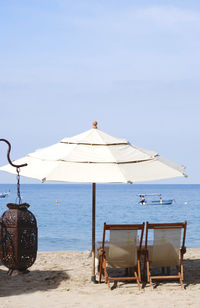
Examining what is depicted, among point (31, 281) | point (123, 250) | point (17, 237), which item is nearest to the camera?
point (17, 237)

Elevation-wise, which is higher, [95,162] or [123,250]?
[95,162]

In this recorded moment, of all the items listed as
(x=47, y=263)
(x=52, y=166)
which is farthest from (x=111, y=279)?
(x=47, y=263)

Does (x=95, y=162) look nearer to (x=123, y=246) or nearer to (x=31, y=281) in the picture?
(x=123, y=246)

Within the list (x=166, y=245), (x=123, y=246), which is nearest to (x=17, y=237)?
(x=123, y=246)

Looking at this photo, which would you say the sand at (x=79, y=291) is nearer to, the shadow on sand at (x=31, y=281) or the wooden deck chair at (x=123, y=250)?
the shadow on sand at (x=31, y=281)

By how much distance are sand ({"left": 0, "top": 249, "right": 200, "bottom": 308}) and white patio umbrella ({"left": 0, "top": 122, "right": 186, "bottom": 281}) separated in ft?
1.51

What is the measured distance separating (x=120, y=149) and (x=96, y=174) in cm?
79

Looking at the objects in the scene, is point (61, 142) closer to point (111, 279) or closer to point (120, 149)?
point (120, 149)

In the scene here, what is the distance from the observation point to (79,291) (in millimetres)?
6152

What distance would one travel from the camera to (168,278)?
6461mm

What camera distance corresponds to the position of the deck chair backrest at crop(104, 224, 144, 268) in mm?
6137

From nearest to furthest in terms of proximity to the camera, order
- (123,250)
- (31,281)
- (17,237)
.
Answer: (17,237) < (123,250) < (31,281)

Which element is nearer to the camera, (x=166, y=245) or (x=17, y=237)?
(x=17, y=237)

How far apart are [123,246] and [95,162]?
110 cm
